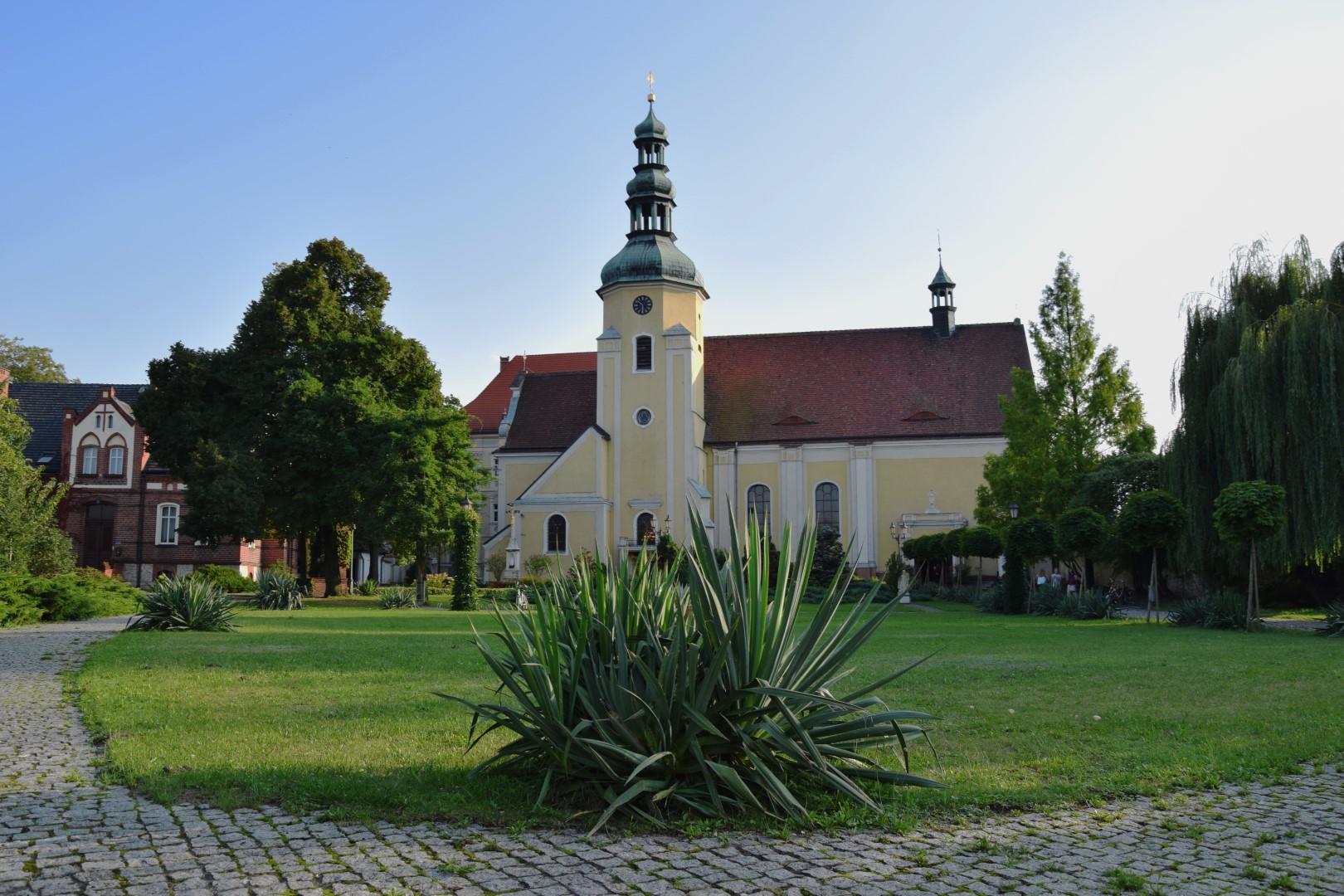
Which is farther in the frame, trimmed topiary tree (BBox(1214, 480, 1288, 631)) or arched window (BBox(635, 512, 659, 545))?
arched window (BBox(635, 512, 659, 545))

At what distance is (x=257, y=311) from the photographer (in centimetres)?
3878

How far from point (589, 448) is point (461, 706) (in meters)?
37.5

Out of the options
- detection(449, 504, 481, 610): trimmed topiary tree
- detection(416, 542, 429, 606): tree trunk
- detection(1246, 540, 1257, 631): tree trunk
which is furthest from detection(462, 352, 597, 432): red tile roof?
detection(1246, 540, 1257, 631): tree trunk

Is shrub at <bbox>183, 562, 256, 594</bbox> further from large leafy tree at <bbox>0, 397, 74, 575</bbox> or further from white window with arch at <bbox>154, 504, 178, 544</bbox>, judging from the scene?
white window with arch at <bbox>154, 504, 178, 544</bbox>

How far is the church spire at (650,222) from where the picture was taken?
1844 inches

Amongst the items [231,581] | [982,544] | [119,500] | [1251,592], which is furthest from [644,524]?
[1251,592]

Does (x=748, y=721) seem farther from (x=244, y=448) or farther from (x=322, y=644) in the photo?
(x=244, y=448)

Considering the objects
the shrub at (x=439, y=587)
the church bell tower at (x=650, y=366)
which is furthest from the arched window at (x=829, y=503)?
the shrub at (x=439, y=587)

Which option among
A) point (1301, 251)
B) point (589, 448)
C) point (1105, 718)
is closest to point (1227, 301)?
point (1301, 251)

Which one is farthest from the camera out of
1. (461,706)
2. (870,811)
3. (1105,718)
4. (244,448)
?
(244,448)

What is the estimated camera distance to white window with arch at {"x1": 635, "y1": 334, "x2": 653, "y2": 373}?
4750 cm

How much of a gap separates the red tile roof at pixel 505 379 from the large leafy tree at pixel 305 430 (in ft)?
83.6

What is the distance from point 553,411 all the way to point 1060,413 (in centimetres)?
2551

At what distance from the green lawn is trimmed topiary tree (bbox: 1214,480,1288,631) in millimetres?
2808
